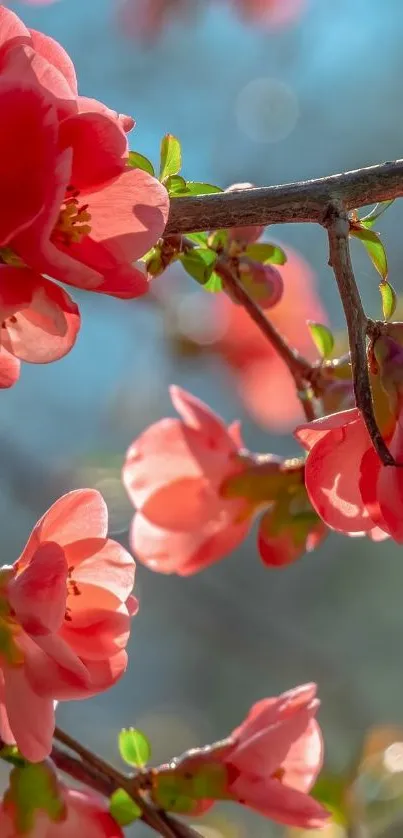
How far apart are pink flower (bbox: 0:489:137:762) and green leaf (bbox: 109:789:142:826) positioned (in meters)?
0.10

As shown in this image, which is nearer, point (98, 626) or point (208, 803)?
point (98, 626)

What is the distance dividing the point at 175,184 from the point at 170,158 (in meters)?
0.02

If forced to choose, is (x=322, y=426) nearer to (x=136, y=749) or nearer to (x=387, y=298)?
(x=387, y=298)

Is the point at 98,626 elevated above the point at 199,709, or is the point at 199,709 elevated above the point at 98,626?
the point at 98,626

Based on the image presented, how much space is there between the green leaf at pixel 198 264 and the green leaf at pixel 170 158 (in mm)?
47

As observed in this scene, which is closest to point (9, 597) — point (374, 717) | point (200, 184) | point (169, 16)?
point (200, 184)

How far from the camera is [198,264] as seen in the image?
1.51 ft

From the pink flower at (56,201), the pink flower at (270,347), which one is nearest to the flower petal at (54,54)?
the pink flower at (56,201)

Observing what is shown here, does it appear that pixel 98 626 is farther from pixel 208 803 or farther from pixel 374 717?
pixel 374 717

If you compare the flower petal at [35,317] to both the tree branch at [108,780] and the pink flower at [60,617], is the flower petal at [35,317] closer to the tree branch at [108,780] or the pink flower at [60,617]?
the pink flower at [60,617]

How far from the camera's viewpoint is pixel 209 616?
2.09m

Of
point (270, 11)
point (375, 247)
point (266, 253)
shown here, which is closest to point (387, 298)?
point (375, 247)

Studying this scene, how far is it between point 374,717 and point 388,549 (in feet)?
1.46

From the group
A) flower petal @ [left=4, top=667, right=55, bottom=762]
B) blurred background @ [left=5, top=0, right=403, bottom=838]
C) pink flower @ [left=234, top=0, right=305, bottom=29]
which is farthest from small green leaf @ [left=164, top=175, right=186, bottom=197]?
pink flower @ [left=234, top=0, right=305, bottom=29]
